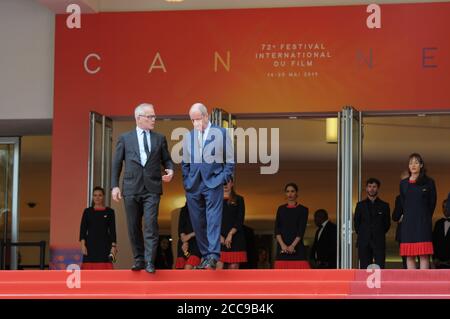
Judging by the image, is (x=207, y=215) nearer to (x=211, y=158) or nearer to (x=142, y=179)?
(x=211, y=158)

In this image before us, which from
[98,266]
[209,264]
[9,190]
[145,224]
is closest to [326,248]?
[98,266]

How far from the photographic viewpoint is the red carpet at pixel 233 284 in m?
9.30

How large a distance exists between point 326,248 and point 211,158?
4.78 meters

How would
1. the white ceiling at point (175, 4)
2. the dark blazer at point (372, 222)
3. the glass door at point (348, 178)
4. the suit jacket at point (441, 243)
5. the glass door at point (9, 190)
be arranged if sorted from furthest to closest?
the glass door at point (9, 190), the white ceiling at point (175, 4), the glass door at point (348, 178), the suit jacket at point (441, 243), the dark blazer at point (372, 222)

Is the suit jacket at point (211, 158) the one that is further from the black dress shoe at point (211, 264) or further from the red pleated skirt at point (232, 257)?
the red pleated skirt at point (232, 257)

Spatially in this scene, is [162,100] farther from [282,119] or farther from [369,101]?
[369,101]

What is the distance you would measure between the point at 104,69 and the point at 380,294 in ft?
23.1

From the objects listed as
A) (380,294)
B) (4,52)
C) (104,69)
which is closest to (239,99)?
(104,69)

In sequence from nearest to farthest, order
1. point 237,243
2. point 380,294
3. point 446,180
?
point 380,294
point 237,243
point 446,180

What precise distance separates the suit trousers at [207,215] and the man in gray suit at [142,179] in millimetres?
326

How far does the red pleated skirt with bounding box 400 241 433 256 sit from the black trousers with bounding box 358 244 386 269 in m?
1.36

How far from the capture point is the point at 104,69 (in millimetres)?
15102

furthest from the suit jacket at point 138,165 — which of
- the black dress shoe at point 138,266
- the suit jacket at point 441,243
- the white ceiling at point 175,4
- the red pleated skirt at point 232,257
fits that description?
the white ceiling at point 175,4
